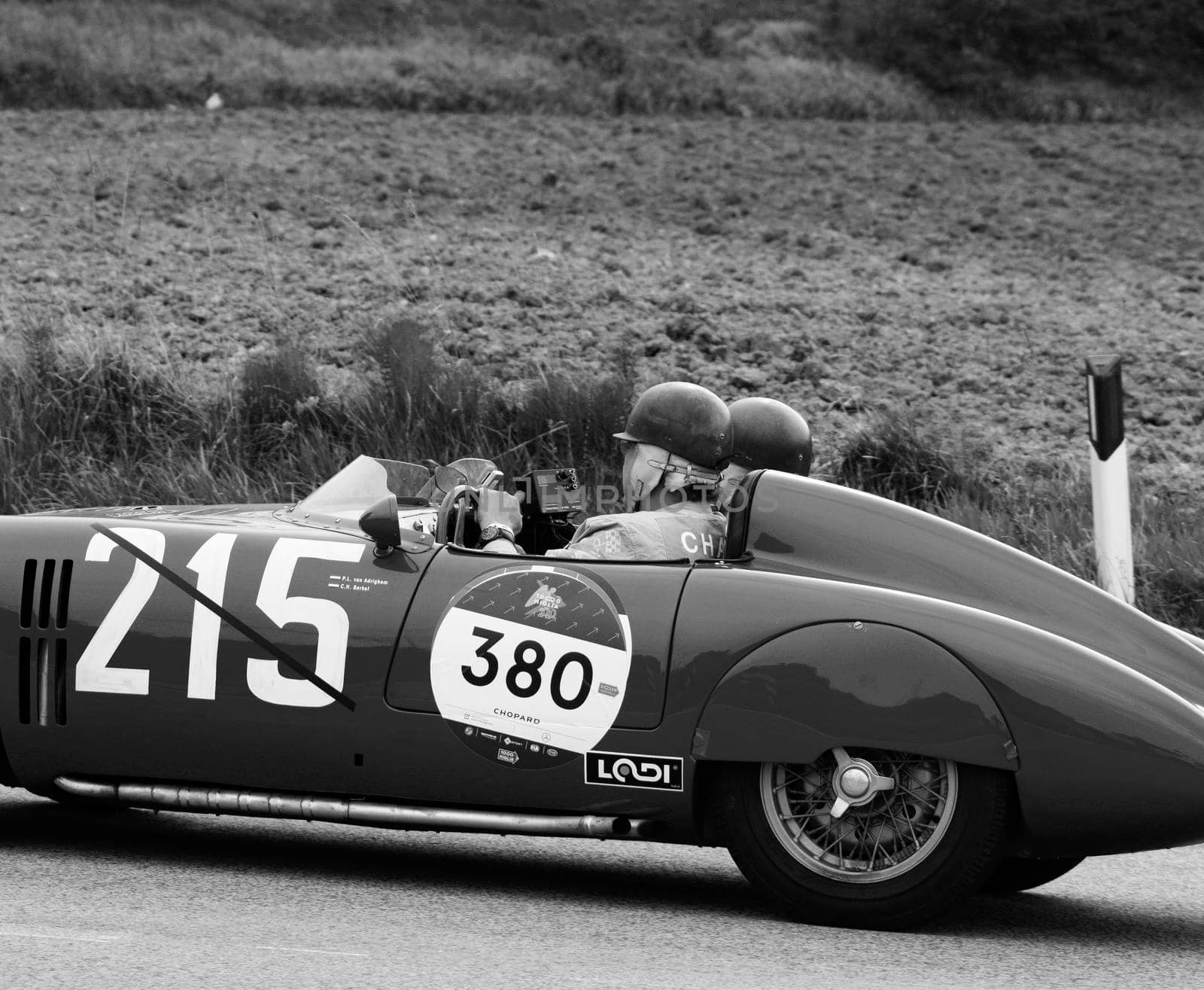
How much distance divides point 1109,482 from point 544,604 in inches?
159

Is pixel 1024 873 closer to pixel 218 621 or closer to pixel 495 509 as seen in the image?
pixel 495 509

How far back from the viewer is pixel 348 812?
4.61m

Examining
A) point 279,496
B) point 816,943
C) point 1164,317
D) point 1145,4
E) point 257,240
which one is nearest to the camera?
point 816,943

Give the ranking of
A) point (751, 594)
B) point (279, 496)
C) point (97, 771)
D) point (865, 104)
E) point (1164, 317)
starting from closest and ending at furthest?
point (751, 594)
point (97, 771)
point (279, 496)
point (1164, 317)
point (865, 104)

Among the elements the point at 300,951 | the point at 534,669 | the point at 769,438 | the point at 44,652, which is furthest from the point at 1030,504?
the point at 300,951

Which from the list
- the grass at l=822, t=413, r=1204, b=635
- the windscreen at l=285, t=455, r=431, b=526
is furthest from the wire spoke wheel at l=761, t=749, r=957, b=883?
the grass at l=822, t=413, r=1204, b=635

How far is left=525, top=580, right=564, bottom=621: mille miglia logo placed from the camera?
4.52 meters

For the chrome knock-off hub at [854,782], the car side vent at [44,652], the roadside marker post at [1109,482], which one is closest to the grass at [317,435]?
the roadside marker post at [1109,482]

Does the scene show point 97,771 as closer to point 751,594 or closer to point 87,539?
point 87,539

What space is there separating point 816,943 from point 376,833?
1.73m

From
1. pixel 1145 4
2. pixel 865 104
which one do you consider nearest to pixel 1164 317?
pixel 865 104

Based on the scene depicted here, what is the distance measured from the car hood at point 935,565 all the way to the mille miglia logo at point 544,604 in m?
0.53

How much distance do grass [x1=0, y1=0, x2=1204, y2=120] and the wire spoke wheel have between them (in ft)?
58.7

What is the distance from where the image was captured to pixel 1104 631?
15.2 feet
